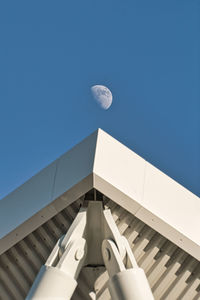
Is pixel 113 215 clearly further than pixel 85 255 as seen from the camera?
Yes

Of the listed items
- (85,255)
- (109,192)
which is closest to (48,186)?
(109,192)

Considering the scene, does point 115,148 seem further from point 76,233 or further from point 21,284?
point 21,284

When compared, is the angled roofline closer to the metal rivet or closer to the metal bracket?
the metal bracket

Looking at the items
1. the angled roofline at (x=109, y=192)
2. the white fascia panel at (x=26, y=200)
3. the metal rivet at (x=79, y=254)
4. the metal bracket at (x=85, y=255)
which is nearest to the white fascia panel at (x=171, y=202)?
the angled roofline at (x=109, y=192)

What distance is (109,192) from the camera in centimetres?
345

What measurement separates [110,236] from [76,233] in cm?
30

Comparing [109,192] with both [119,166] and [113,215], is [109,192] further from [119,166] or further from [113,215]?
Result: [113,215]

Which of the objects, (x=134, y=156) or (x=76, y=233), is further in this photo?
(x=134, y=156)

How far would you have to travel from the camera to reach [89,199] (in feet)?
12.5

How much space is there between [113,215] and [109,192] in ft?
1.30

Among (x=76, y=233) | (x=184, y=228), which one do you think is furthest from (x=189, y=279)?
(x=76, y=233)

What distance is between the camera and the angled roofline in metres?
3.47

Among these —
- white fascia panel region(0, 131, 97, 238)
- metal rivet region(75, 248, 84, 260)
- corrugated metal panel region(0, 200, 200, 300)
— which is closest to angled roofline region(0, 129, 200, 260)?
white fascia panel region(0, 131, 97, 238)

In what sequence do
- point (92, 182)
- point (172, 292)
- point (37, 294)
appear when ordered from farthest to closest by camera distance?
point (172, 292)
point (92, 182)
point (37, 294)
